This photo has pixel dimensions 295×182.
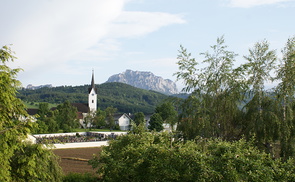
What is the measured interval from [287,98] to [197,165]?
8.64 meters

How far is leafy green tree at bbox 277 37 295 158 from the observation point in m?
16.0

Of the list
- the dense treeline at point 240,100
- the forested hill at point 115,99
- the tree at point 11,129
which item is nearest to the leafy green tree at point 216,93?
the dense treeline at point 240,100

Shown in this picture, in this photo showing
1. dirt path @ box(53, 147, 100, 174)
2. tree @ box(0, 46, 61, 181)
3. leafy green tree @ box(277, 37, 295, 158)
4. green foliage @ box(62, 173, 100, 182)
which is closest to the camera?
tree @ box(0, 46, 61, 181)

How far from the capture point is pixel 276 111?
16.7 metres

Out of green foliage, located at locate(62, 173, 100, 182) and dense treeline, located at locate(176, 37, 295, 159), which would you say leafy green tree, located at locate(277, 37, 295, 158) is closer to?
dense treeline, located at locate(176, 37, 295, 159)

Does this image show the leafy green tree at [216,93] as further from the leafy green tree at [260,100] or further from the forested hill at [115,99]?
the forested hill at [115,99]

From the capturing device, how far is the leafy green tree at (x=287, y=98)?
52.5 ft

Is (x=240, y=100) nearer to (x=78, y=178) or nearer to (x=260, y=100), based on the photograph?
(x=260, y=100)

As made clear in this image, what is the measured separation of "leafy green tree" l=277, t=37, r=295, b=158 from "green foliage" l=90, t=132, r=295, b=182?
4637 mm

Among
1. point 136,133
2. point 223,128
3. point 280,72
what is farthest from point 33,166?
point 280,72

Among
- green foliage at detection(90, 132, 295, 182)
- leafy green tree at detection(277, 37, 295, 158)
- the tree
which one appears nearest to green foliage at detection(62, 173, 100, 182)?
green foliage at detection(90, 132, 295, 182)

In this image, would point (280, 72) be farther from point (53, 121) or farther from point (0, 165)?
point (53, 121)

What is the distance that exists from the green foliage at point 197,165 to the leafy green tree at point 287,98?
4637 mm

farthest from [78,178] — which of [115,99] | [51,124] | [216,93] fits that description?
[115,99]
